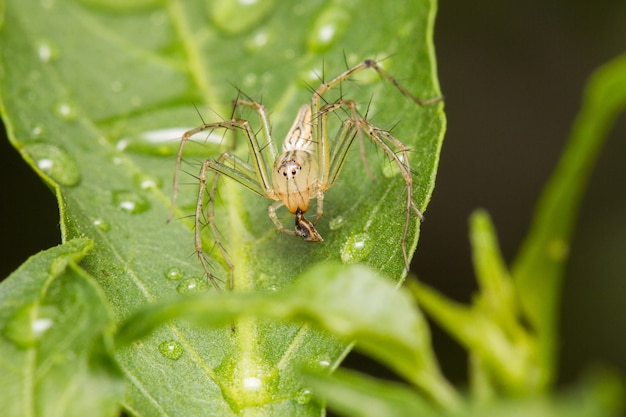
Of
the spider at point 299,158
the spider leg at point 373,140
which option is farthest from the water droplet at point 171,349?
the spider leg at point 373,140

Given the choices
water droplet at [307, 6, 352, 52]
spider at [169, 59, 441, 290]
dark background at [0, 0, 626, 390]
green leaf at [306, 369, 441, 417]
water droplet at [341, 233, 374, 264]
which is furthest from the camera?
dark background at [0, 0, 626, 390]

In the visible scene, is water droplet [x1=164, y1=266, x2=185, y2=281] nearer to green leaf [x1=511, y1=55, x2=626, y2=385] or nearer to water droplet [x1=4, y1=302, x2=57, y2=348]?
water droplet [x1=4, y1=302, x2=57, y2=348]

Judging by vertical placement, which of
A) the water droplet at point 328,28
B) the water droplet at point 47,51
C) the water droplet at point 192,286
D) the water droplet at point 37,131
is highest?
the water droplet at point 47,51

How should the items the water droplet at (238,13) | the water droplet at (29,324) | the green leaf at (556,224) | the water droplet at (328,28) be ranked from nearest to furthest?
1. the green leaf at (556,224)
2. the water droplet at (29,324)
3. the water droplet at (328,28)
4. the water droplet at (238,13)

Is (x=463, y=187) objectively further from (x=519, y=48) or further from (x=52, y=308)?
(x=52, y=308)

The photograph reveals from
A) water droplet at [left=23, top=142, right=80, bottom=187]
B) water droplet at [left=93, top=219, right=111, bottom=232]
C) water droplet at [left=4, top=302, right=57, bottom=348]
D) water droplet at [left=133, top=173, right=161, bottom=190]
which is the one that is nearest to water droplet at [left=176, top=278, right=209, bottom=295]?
water droplet at [left=93, top=219, right=111, bottom=232]

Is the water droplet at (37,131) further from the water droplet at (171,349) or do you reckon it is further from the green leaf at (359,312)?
the green leaf at (359,312)

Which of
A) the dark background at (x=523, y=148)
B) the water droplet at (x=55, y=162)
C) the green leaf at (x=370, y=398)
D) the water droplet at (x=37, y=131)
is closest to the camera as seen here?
the green leaf at (x=370, y=398)
